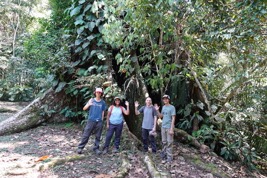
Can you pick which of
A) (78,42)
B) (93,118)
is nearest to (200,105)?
(93,118)

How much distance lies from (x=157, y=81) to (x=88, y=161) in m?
2.29

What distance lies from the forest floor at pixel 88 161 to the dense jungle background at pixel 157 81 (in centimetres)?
4

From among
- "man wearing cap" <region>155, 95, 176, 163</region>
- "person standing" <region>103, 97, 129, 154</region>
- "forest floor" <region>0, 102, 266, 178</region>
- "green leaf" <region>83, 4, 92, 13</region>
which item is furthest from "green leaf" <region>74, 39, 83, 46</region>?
"man wearing cap" <region>155, 95, 176, 163</region>

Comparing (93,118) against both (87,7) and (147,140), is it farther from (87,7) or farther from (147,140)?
(87,7)

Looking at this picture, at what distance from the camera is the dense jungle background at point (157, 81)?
5.16m

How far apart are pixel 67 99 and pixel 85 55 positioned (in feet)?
5.41

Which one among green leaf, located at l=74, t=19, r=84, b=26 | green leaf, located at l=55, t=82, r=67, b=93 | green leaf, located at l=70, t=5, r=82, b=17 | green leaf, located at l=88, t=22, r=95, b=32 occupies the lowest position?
green leaf, located at l=55, t=82, r=67, b=93

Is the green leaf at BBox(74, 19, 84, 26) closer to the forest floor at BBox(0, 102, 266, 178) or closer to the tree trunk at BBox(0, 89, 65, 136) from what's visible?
the tree trunk at BBox(0, 89, 65, 136)

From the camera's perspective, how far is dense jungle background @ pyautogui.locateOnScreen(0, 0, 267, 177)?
5158 millimetres

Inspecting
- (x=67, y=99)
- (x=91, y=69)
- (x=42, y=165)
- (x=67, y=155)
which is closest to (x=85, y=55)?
(x=91, y=69)

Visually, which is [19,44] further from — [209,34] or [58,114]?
[209,34]

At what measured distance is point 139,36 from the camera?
6.06 m

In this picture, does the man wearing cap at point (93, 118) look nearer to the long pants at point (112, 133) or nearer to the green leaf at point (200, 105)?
the long pants at point (112, 133)

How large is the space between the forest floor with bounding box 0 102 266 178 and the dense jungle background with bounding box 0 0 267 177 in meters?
0.04
